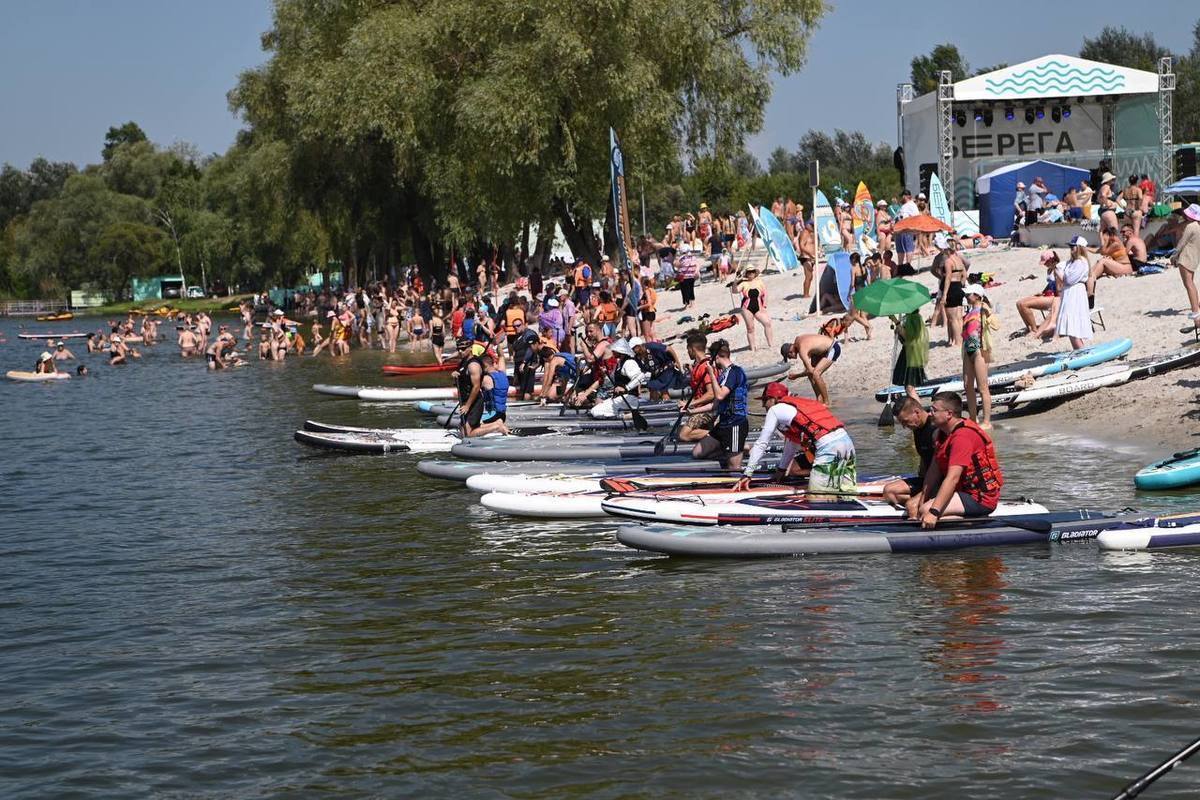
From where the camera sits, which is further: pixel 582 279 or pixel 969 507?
pixel 582 279

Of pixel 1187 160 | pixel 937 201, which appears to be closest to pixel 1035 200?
pixel 937 201

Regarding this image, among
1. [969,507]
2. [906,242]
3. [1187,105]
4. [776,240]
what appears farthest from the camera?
[1187,105]

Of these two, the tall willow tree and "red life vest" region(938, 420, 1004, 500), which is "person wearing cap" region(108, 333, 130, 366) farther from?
"red life vest" region(938, 420, 1004, 500)

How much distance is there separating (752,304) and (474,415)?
8.15 m

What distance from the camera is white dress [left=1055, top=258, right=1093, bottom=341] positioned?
1953 cm

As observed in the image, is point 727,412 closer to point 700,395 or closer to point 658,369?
point 700,395

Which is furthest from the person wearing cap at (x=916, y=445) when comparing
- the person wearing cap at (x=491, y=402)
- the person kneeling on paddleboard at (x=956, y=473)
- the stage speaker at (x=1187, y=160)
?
the stage speaker at (x=1187, y=160)

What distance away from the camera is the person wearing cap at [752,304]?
24.5 meters

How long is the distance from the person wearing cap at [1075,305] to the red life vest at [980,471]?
355 inches

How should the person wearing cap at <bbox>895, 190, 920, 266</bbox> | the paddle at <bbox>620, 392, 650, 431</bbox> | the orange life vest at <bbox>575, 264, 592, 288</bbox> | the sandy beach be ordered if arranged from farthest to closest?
the orange life vest at <bbox>575, 264, 592, 288</bbox>, the person wearing cap at <bbox>895, 190, 920, 266</bbox>, the paddle at <bbox>620, 392, 650, 431</bbox>, the sandy beach

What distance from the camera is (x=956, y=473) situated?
10953mm

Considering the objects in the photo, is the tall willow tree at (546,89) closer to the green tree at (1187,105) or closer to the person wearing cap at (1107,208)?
the person wearing cap at (1107,208)

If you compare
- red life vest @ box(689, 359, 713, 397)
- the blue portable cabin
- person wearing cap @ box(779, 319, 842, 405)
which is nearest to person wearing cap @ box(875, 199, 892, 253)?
the blue portable cabin

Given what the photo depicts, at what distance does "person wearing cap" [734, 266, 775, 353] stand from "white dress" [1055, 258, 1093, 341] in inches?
236
